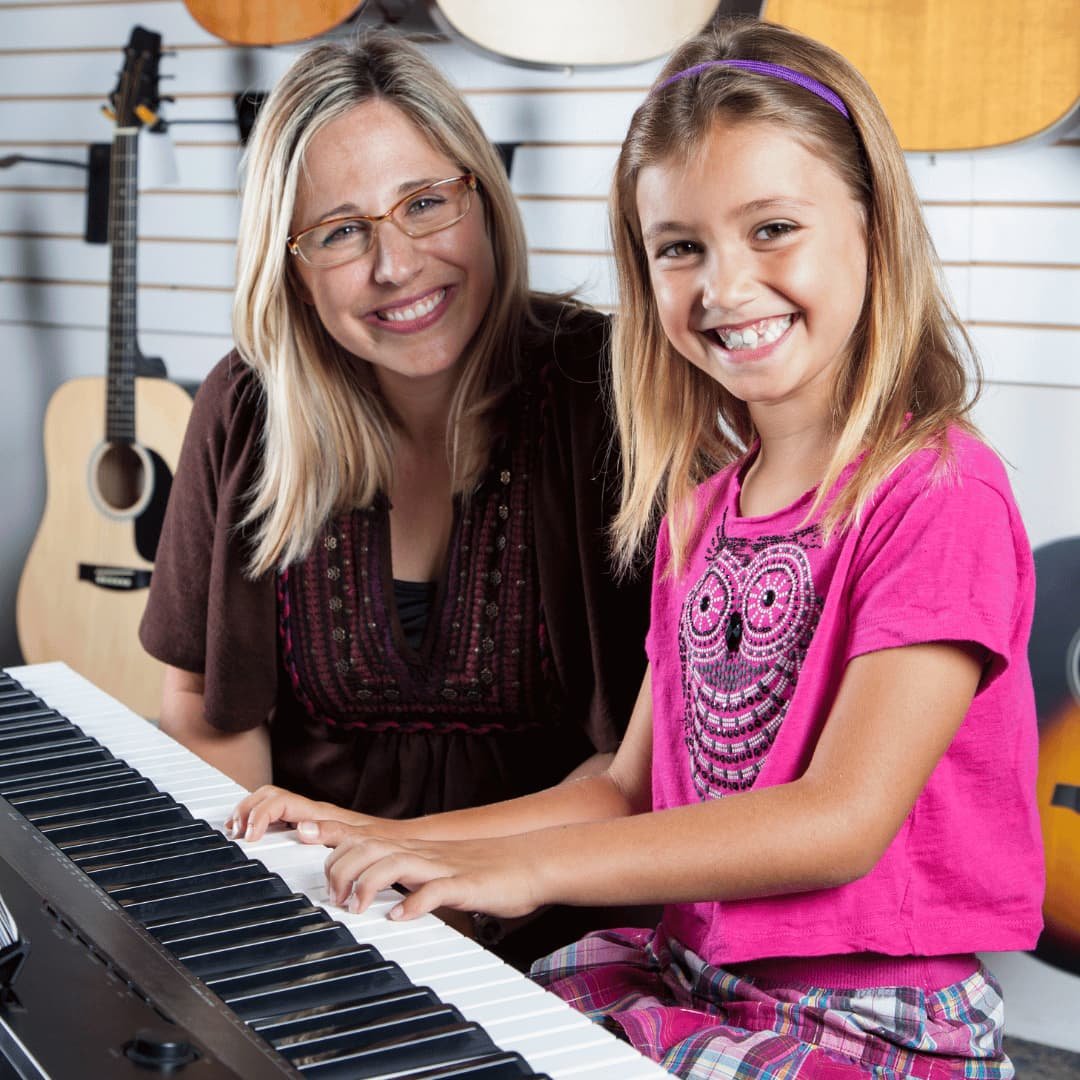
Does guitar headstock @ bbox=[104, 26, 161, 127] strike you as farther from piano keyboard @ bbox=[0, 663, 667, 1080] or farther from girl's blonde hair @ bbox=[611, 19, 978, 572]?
piano keyboard @ bbox=[0, 663, 667, 1080]

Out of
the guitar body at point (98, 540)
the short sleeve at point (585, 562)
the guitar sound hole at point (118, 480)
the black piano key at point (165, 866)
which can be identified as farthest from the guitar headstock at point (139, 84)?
the black piano key at point (165, 866)

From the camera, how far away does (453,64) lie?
3062 mm

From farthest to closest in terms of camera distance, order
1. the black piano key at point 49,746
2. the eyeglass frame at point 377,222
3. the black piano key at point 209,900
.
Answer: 1. the eyeglass frame at point 377,222
2. the black piano key at point 49,746
3. the black piano key at point 209,900

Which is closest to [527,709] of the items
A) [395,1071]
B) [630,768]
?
[630,768]

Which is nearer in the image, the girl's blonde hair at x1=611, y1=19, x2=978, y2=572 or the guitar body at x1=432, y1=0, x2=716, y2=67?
the girl's blonde hair at x1=611, y1=19, x2=978, y2=572

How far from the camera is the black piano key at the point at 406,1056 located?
890mm

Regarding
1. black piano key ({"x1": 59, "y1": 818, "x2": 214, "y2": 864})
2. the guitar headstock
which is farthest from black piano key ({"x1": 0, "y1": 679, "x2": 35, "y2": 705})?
the guitar headstock

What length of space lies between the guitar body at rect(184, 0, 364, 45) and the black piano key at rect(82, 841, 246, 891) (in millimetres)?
2183

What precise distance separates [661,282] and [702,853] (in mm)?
624

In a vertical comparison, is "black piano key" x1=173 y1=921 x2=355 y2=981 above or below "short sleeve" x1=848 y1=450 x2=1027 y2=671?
below

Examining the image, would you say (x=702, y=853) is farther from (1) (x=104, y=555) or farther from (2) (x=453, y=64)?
(1) (x=104, y=555)

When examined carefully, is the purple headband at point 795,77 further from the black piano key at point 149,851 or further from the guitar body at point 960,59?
the black piano key at point 149,851

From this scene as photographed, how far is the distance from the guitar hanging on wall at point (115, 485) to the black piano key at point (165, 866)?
2326mm

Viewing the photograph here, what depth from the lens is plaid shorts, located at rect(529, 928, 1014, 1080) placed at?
123cm
